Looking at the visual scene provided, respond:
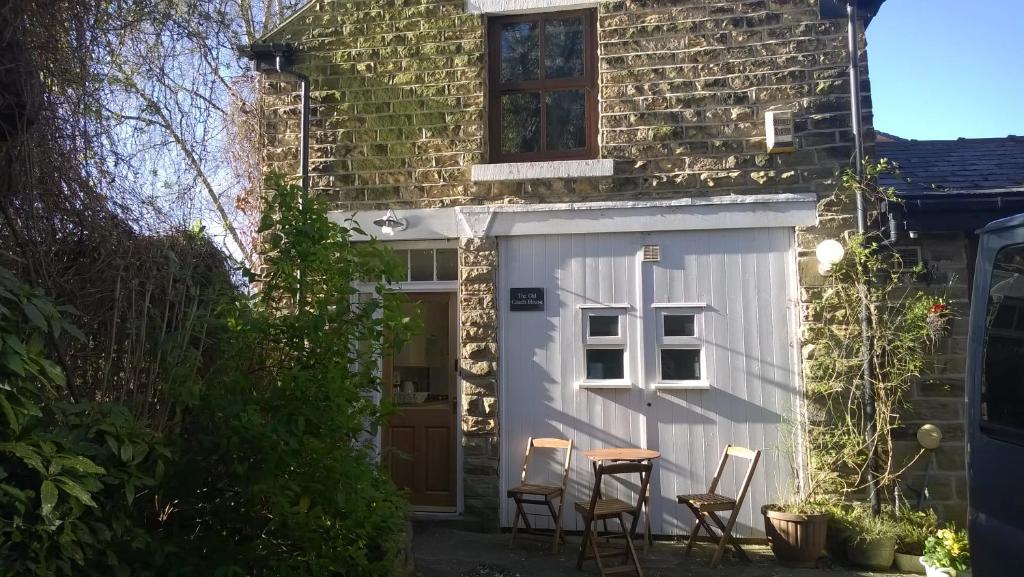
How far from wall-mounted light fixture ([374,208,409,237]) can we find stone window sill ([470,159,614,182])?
0.74 m

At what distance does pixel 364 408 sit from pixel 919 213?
15.2 ft

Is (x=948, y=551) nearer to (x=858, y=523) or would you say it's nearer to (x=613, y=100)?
(x=858, y=523)

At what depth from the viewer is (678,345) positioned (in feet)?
21.3

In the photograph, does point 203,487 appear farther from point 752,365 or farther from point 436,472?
point 752,365

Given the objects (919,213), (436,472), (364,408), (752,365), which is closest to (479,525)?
(436,472)

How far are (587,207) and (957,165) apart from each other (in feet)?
11.5

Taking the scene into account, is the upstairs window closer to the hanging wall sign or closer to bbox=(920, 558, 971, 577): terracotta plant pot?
the hanging wall sign

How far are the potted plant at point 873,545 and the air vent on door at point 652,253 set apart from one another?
256 cm

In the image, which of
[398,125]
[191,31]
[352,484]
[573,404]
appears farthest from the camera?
[398,125]

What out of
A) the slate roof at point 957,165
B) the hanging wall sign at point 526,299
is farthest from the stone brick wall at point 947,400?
the hanging wall sign at point 526,299

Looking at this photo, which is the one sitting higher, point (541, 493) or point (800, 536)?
point (541, 493)

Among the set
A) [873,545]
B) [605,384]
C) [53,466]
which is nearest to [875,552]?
[873,545]

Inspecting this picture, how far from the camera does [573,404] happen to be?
6574 mm

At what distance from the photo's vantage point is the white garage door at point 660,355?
6348mm
